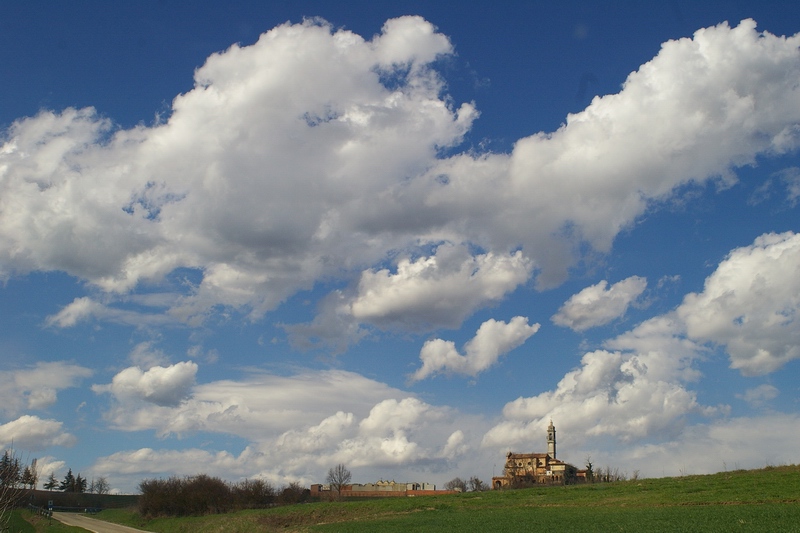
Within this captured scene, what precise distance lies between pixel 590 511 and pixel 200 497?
2743 inches

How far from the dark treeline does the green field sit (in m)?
15.2

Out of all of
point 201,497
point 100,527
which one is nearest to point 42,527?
point 100,527

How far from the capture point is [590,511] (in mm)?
50219

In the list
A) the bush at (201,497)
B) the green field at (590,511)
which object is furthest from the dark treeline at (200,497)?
the green field at (590,511)

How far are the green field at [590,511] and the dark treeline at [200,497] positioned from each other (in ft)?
49.9

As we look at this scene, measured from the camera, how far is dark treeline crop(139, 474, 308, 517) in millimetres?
98500

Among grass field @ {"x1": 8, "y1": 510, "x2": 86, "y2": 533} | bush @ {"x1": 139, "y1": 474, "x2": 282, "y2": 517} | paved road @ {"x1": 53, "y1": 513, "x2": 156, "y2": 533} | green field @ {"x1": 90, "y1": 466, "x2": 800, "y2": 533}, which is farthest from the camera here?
bush @ {"x1": 139, "y1": 474, "x2": 282, "y2": 517}

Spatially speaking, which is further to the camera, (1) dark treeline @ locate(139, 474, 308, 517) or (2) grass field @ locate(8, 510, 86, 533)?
(1) dark treeline @ locate(139, 474, 308, 517)

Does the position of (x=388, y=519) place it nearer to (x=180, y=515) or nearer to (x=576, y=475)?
(x=180, y=515)

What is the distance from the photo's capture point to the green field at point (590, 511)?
123 ft

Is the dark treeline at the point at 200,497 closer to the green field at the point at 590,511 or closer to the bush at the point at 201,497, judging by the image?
the bush at the point at 201,497

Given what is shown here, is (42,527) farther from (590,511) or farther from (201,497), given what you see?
(590,511)

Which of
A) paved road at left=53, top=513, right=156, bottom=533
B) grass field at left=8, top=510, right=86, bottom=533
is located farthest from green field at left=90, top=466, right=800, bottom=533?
grass field at left=8, top=510, right=86, bottom=533

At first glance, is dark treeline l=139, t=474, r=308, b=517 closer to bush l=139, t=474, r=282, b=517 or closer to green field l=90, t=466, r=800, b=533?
bush l=139, t=474, r=282, b=517
